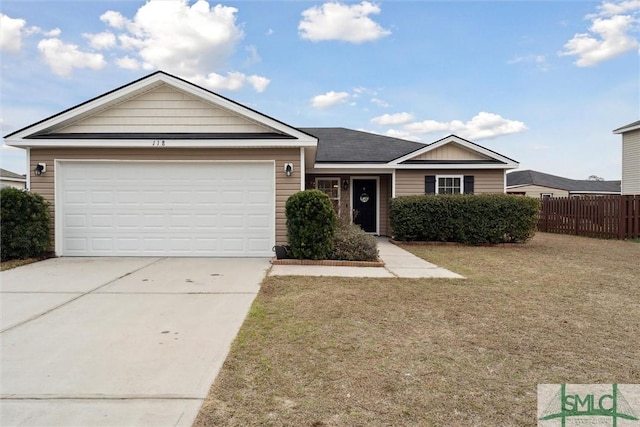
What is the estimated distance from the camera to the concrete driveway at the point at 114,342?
8.14 feet

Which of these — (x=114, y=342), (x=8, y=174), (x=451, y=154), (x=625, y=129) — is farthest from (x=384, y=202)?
(x=8, y=174)

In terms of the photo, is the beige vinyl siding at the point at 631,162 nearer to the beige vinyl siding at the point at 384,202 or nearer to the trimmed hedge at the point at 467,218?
the trimmed hedge at the point at 467,218

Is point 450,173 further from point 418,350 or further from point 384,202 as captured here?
point 418,350

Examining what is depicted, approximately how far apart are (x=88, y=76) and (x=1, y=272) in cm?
848

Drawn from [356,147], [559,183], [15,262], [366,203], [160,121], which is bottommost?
[15,262]

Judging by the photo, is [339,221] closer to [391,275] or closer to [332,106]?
[391,275]

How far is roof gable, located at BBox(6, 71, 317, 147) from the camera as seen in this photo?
8.44 metres

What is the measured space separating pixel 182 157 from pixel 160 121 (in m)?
1.05

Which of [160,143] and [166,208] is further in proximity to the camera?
[166,208]

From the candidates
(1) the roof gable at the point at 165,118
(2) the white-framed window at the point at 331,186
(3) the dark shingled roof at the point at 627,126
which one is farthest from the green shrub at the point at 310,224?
(3) the dark shingled roof at the point at 627,126

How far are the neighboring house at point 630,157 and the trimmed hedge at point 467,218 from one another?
11423 millimetres

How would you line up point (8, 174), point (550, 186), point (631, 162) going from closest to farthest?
point (631, 162), point (8, 174), point (550, 186)

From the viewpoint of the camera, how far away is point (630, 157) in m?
18.6

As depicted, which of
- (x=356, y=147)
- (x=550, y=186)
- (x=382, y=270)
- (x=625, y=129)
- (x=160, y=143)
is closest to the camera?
(x=382, y=270)
